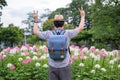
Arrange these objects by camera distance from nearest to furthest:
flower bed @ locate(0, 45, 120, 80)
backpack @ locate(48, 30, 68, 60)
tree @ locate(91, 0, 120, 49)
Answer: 1. backpack @ locate(48, 30, 68, 60)
2. flower bed @ locate(0, 45, 120, 80)
3. tree @ locate(91, 0, 120, 49)

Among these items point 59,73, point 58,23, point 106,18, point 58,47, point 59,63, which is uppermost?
point 58,23

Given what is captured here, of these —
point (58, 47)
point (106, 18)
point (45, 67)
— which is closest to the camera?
point (58, 47)

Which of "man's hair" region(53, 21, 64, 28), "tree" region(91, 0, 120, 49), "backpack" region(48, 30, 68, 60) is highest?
"man's hair" region(53, 21, 64, 28)

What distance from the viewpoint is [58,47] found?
19.1 ft

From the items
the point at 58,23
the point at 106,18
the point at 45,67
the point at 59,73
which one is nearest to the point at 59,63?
the point at 59,73

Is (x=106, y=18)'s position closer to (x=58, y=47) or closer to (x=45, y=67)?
(x=45, y=67)

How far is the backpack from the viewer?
579 centimetres

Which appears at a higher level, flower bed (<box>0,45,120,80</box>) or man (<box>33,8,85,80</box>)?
man (<box>33,8,85,80</box>)

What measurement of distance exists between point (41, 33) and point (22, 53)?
156 inches

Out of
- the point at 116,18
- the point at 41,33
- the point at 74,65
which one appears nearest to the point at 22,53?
the point at 74,65

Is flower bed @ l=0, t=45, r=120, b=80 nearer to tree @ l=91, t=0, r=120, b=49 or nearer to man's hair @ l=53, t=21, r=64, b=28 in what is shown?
man's hair @ l=53, t=21, r=64, b=28

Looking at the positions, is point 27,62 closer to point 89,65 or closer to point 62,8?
point 89,65

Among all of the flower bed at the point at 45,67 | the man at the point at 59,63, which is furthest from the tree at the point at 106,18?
the man at the point at 59,63

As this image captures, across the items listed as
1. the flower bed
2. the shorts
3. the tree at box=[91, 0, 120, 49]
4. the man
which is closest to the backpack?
the man
